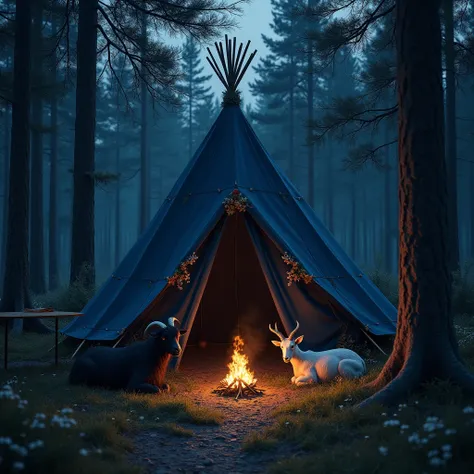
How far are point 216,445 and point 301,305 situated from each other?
11.5 feet

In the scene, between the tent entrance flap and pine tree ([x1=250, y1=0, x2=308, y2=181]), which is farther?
pine tree ([x1=250, y1=0, x2=308, y2=181])

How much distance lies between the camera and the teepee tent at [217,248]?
778cm

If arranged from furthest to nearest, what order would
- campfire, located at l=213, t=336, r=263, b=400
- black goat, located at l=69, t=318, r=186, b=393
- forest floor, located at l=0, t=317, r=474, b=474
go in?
campfire, located at l=213, t=336, r=263, b=400
black goat, located at l=69, t=318, r=186, b=393
forest floor, located at l=0, t=317, r=474, b=474

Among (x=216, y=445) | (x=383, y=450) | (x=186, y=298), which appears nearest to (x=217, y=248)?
(x=186, y=298)

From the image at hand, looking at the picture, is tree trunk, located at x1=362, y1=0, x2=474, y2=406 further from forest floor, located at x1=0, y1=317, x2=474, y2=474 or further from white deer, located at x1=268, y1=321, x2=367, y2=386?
white deer, located at x1=268, y1=321, x2=367, y2=386

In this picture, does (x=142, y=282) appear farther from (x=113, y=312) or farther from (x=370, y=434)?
(x=370, y=434)

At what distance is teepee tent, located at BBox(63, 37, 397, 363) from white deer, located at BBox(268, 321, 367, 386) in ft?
2.87

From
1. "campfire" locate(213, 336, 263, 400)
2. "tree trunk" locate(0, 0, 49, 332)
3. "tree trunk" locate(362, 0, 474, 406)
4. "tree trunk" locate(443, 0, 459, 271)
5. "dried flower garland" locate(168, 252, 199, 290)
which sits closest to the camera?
"tree trunk" locate(362, 0, 474, 406)

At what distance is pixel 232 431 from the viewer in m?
5.14

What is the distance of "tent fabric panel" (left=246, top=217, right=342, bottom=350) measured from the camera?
25.7 ft

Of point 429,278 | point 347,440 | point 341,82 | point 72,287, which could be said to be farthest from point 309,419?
point 341,82

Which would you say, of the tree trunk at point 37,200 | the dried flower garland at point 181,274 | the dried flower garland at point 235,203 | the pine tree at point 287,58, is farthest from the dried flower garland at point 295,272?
the pine tree at point 287,58

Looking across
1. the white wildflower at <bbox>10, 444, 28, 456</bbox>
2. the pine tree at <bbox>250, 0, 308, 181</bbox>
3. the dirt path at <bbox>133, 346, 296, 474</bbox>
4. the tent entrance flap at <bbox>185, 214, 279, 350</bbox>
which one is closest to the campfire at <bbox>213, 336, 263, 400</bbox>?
the dirt path at <bbox>133, 346, 296, 474</bbox>

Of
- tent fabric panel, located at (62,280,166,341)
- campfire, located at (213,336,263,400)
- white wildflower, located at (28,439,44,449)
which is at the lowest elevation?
campfire, located at (213,336,263,400)
